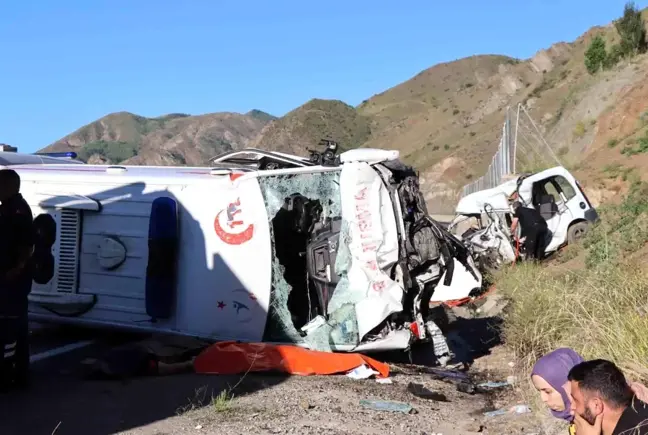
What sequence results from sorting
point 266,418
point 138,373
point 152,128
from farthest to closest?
1. point 152,128
2. point 138,373
3. point 266,418

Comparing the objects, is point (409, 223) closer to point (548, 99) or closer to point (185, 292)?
point (185, 292)

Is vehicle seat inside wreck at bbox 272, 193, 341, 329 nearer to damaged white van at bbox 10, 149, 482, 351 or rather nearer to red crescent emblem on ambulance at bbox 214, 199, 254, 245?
damaged white van at bbox 10, 149, 482, 351

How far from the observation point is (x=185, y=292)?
304 inches

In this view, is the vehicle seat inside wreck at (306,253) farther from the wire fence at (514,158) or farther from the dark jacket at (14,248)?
the wire fence at (514,158)

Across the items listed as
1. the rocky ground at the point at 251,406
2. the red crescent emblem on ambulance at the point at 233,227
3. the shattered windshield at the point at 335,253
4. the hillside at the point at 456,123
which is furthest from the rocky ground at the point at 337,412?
the hillside at the point at 456,123

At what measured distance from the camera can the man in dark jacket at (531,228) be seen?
15.6m

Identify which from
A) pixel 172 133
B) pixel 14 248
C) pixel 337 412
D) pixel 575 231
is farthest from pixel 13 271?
pixel 172 133

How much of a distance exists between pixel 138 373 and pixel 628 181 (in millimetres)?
16676

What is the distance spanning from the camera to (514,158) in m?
26.6

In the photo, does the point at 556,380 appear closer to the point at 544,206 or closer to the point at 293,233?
the point at 293,233

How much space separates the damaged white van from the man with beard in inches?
153

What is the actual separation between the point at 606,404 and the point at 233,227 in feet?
15.1

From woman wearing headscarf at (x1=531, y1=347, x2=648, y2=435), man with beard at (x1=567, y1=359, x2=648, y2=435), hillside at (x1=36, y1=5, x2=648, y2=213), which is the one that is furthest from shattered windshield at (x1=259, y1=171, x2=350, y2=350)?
hillside at (x1=36, y1=5, x2=648, y2=213)

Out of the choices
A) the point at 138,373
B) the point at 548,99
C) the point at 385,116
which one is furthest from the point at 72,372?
the point at 385,116
